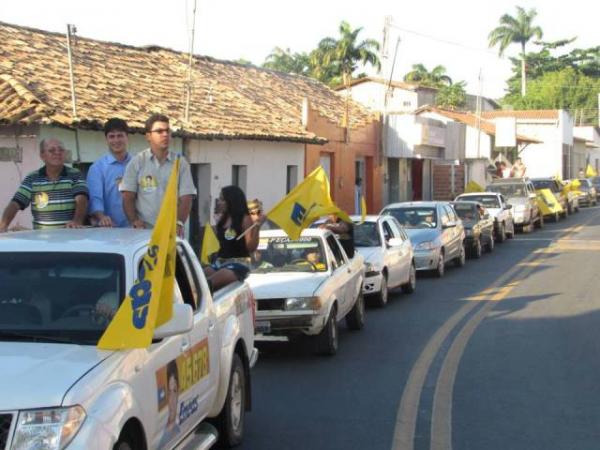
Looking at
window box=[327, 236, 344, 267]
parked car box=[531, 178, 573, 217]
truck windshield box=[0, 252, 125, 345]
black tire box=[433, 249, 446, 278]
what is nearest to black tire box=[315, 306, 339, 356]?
window box=[327, 236, 344, 267]

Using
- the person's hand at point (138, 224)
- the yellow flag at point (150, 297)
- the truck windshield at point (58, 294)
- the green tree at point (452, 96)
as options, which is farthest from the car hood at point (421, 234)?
the green tree at point (452, 96)

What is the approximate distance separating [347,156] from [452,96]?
52.6 meters

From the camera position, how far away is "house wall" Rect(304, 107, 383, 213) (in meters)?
30.5

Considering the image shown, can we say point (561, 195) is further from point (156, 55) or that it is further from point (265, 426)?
point (265, 426)

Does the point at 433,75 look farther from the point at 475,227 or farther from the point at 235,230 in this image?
the point at 235,230

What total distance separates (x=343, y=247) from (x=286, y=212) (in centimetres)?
187

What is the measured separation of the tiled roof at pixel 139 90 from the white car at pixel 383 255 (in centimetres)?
509

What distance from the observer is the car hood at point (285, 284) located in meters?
10.9

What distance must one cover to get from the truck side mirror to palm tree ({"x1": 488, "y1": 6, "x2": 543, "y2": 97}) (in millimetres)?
92429

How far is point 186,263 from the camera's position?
21.6ft

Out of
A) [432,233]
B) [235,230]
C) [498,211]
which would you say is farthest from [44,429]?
[498,211]

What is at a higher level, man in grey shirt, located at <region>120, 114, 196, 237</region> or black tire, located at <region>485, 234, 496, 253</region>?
man in grey shirt, located at <region>120, 114, 196, 237</region>

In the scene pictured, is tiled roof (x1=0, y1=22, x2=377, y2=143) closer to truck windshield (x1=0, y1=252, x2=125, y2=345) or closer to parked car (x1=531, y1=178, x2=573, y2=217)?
parked car (x1=531, y1=178, x2=573, y2=217)

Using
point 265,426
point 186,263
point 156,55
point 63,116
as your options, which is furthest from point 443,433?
point 156,55
